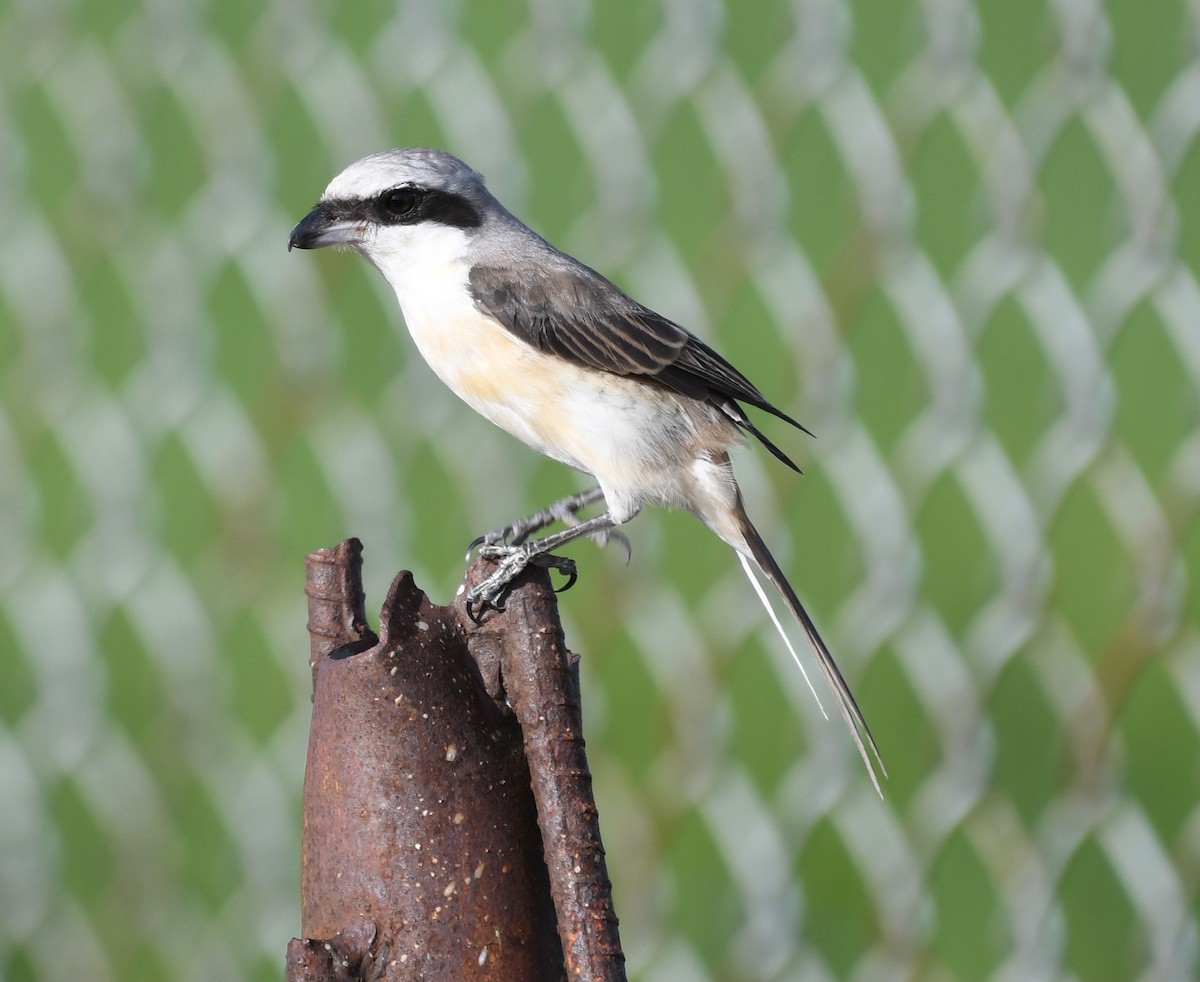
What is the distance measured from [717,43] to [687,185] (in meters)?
0.43

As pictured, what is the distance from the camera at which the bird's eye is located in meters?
1.85

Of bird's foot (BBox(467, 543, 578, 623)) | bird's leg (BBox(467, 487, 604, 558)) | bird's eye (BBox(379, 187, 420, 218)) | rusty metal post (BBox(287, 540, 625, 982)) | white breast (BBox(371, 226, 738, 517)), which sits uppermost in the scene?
bird's eye (BBox(379, 187, 420, 218))

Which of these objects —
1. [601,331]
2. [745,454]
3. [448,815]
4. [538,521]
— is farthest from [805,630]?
[745,454]

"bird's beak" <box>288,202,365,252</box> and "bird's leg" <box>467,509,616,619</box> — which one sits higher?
"bird's beak" <box>288,202,365,252</box>

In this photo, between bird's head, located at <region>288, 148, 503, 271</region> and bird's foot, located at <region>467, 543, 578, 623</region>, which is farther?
bird's head, located at <region>288, 148, 503, 271</region>

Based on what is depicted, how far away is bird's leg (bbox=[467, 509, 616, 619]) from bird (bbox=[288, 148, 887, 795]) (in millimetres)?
14

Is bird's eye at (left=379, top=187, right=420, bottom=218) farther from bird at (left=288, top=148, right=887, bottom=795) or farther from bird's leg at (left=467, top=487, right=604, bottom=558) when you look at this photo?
bird's leg at (left=467, top=487, right=604, bottom=558)

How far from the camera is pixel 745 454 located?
333 centimetres

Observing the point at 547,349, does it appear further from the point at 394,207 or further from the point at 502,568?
the point at 502,568

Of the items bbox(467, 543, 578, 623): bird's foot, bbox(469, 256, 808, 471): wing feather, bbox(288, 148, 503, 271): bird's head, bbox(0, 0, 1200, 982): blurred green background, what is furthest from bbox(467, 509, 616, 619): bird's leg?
bbox(0, 0, 1200, 982): blurred green background

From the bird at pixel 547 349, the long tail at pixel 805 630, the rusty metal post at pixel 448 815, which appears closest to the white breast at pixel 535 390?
the bird at pixel 547 349

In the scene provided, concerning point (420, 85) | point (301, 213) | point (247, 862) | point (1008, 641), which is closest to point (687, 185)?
point (420, 85)

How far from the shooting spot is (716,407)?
197 centimetres

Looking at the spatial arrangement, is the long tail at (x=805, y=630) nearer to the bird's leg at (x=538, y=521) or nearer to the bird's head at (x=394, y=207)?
the bird's leg at (x=538, y=521)
